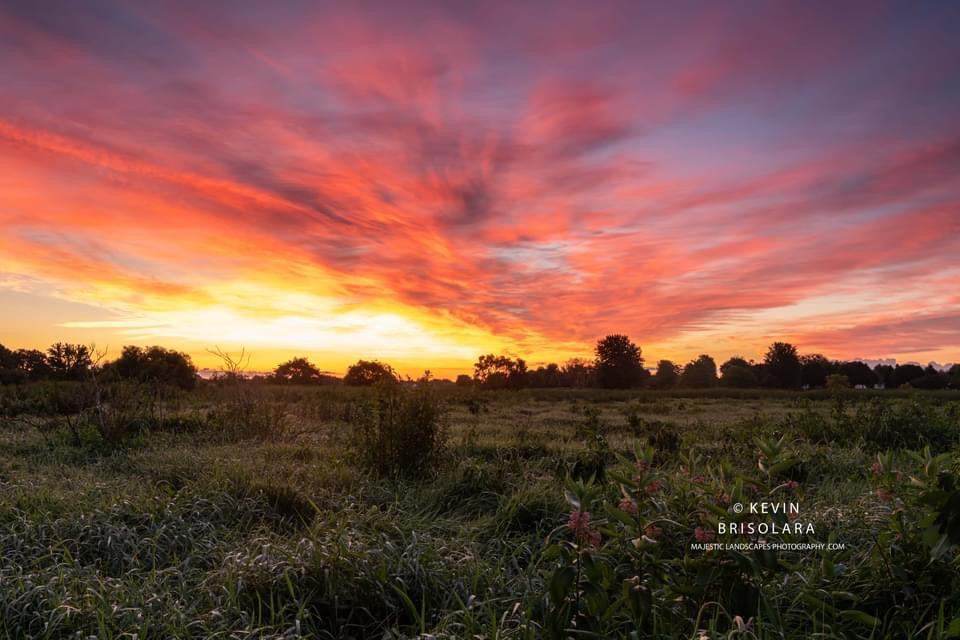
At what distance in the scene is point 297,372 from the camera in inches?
1375

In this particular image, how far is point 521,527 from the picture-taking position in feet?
15.8

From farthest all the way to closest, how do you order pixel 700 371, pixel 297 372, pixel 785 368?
pixel 700 371, pixel 785 368, pixel 297 372

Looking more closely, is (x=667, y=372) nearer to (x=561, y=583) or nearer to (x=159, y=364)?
(x=159, y=364)

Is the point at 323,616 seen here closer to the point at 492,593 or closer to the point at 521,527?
the point at 492,593

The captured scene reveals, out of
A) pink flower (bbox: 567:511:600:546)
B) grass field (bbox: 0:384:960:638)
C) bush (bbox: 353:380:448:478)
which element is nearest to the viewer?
pink flower (bbox: 567:511:600:546)

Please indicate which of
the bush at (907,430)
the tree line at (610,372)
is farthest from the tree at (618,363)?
the bush at (907,430)

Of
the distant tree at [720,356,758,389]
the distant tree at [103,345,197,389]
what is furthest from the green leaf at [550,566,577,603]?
the distant tree at [720,356,758,389]

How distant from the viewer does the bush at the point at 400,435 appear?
691cm

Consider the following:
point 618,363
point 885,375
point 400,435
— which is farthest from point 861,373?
point 400,435

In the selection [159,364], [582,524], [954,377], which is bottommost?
[582,524]

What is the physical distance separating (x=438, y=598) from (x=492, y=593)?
1.03 ft

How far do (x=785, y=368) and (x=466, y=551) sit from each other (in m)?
87.4

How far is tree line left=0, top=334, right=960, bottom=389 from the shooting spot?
29.0 m

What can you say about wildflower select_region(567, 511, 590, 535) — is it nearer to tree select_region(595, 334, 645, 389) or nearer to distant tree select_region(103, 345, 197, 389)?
distant tree select_region(103, 345, 197, 389)
